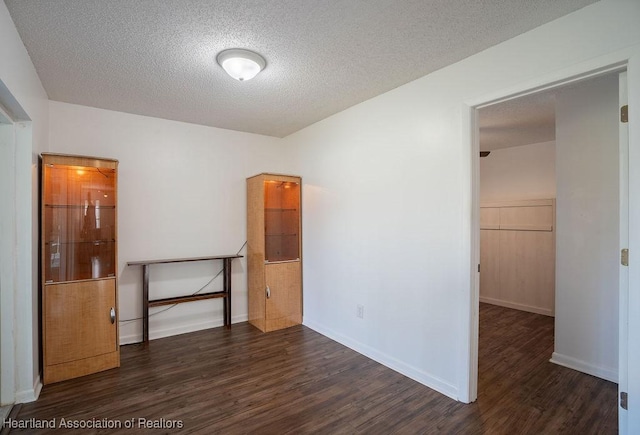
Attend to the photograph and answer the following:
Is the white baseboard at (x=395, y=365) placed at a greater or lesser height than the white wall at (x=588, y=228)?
lesser

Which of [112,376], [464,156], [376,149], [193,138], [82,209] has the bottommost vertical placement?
[112,376]

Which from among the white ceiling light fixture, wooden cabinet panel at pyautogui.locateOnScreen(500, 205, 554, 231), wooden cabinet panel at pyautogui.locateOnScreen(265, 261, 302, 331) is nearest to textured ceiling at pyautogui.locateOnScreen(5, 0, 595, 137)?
the white ceiling light fixture

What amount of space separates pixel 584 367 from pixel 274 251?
136 inches

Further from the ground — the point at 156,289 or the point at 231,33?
the point at 231,33

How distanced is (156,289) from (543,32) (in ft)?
14.3

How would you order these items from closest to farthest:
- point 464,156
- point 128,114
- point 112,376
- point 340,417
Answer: point 340,417
point 464,156
point 112,376
point 128,114

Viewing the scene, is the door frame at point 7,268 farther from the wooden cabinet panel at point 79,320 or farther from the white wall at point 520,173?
the white wall at point 520,173

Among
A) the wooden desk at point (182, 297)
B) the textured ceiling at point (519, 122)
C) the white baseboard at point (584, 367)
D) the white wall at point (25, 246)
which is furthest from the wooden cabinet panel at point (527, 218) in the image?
the white wall at point (25, 246)

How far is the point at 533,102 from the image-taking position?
323 centimetres

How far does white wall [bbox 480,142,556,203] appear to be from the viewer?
472cm

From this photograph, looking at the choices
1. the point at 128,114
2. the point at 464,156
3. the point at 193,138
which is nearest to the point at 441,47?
the point at 464,156

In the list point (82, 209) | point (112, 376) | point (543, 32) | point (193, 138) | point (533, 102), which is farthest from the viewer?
point (193, 138)

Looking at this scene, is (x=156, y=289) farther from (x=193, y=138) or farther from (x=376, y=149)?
(x=376, y=149)

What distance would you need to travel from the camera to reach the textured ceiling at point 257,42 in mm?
1812
